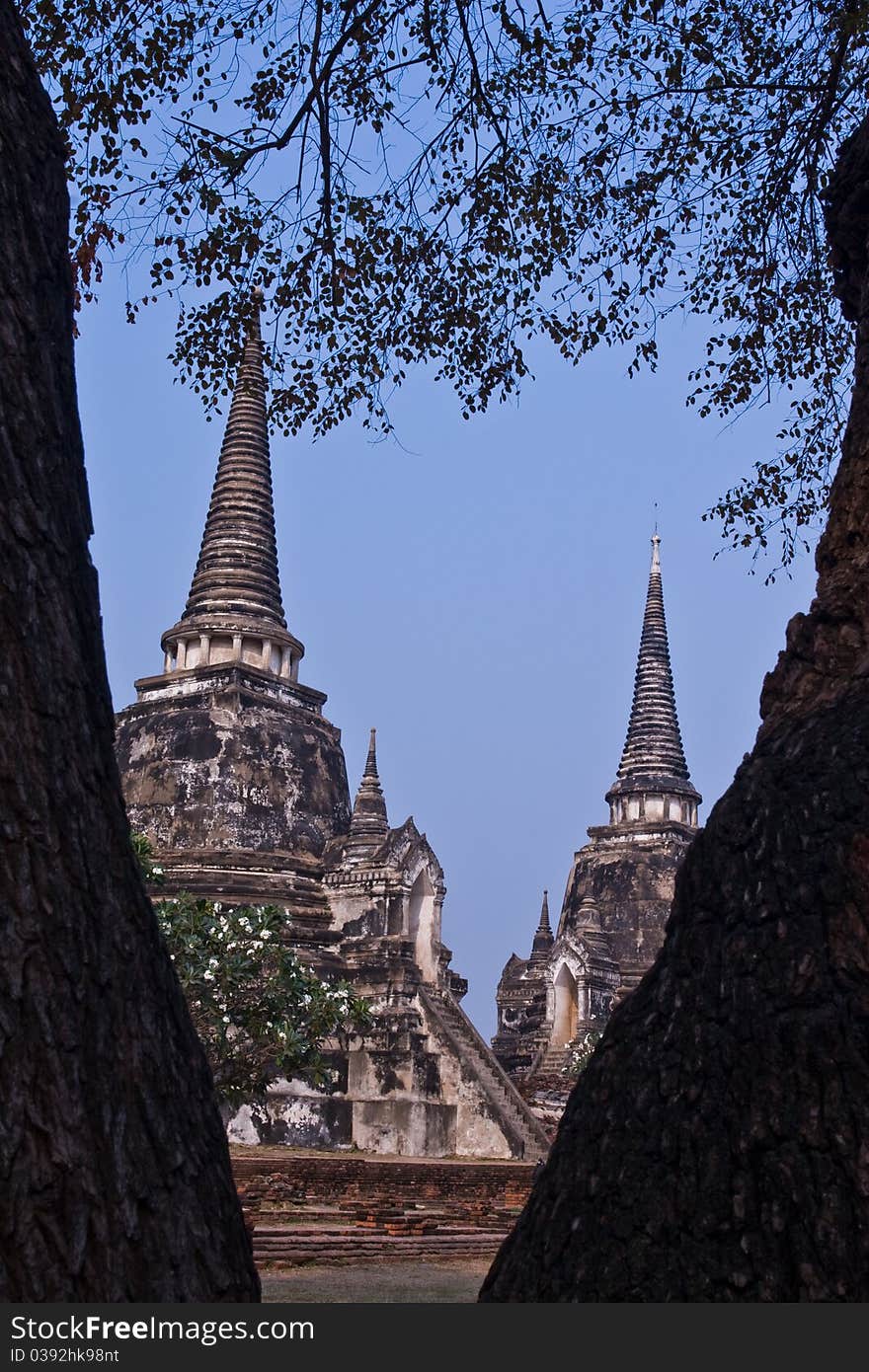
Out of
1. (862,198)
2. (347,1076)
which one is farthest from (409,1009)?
(862,198)

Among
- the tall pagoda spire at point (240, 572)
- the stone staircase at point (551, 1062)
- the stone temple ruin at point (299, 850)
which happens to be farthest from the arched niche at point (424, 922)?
the stone staircase at point (551, 1062)

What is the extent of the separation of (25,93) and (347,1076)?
23832 millimetres

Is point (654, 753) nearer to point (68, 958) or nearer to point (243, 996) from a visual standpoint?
point (243, 996)

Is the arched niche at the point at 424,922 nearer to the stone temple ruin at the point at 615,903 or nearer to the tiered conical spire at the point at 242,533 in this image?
the stone temple ruin at the point at 615,903

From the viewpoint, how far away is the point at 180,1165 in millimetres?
2727

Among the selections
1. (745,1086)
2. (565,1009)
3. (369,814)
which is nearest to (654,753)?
(565,1009)

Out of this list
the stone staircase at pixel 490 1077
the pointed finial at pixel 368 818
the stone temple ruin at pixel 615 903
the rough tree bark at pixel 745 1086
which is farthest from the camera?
the stone temple ruin at pixel 615 903

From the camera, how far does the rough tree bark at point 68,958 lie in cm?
248

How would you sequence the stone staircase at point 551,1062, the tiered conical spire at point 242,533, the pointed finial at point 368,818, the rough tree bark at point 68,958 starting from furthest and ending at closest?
the stone staircase at point 551,1062, the tiered conical spire at point 242,533, the pointed finial at point 368,818, the rough tree bark at point 68,958

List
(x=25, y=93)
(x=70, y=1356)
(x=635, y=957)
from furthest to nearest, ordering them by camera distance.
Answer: (x=635, y=957)
(x=25, y=93)
(x=70, y=1356)

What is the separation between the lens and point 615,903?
126 ft

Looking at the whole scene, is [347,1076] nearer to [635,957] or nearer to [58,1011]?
[635,957]

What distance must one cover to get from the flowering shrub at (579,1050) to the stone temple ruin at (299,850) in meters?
4.45

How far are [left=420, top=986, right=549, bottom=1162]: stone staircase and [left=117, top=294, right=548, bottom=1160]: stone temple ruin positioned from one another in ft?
0.12
